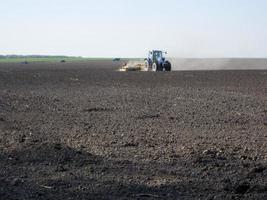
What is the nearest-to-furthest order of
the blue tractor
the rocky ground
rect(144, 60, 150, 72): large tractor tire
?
the rocky ground, the blue tractor, rect(144, 60, 150, 72): large tractor tire

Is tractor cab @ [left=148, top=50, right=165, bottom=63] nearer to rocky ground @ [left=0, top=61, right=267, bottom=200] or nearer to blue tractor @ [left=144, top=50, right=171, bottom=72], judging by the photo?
blue tractor @ [left=144, top=50, right=171, bottom=72]

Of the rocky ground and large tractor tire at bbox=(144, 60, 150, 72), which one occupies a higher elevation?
the rocky ground

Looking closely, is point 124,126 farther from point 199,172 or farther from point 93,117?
point 199,172

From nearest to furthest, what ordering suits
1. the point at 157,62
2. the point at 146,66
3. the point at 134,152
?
1. the point at 134,152
2. the point at 157,62
3. the point at 146,66

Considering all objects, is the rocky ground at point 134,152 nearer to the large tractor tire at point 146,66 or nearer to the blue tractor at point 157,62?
the blue tractor at point 157,62

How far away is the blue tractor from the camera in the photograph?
202 ft

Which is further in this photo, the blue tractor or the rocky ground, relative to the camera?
the blue tractor

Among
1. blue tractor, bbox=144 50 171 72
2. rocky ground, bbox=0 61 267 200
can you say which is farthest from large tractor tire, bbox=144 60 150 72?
rocky ground, bbox=0 61 267 200

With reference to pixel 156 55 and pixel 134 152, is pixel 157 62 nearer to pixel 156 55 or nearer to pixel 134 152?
pixel 156 55

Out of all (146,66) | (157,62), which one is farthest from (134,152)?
(146,66)

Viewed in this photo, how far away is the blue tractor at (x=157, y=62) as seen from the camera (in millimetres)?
61500

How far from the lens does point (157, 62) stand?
61.7 metres

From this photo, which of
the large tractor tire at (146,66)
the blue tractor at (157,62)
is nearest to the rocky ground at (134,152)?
the blue tractor at (157,62)

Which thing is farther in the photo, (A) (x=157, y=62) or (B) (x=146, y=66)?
(B) (x=146, y=66)
